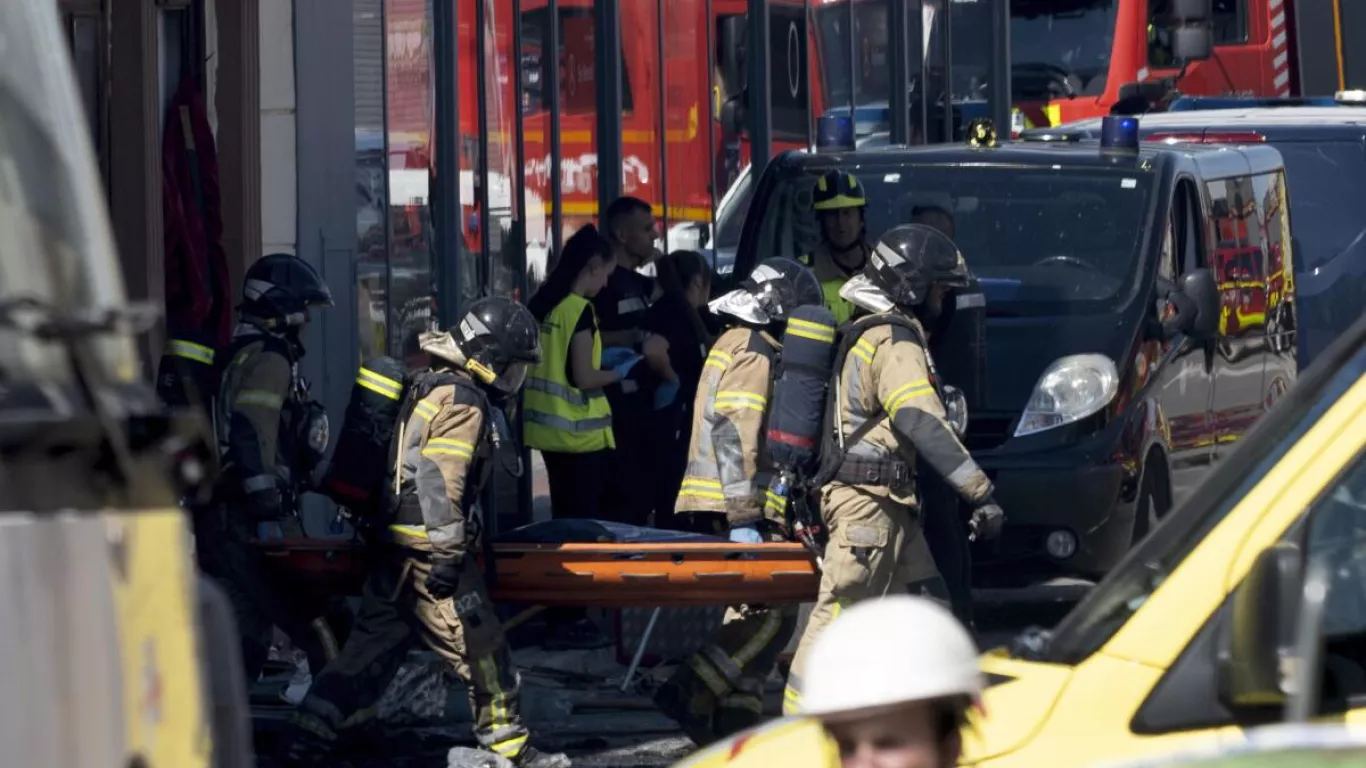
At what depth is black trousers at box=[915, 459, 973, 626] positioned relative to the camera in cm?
893

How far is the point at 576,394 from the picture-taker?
429 inches

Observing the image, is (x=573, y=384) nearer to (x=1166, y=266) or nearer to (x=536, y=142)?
(x=1166, y=266)

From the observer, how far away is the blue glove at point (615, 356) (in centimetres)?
1148

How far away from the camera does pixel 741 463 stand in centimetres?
903

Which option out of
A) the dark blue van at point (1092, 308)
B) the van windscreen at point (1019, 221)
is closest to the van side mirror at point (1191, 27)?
the dark blue van at point (1092, 308)

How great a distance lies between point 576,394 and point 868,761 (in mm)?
7895

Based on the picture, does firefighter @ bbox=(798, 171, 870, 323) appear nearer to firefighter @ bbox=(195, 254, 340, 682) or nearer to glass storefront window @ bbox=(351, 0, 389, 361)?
firefighter @ bbox=(195, 254, 340, 682)

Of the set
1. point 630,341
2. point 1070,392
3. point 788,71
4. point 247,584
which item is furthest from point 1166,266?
point 788,71

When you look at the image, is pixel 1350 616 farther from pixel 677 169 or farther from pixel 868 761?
pixel 677 169

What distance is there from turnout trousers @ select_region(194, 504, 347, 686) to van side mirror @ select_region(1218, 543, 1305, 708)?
5603mm

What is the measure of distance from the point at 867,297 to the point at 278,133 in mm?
4481

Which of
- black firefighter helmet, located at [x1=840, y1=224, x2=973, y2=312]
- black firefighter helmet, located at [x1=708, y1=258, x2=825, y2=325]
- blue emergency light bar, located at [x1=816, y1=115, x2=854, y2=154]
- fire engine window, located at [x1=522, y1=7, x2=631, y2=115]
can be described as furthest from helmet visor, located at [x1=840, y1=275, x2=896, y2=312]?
fire engine window, located at [x1=522, y1=7, x2=631, y2=115]

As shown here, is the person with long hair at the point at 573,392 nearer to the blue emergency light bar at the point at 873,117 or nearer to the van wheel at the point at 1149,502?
the van wheel at the point at 1149,502

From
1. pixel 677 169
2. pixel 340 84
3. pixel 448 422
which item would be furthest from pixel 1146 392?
pixel 677 169
